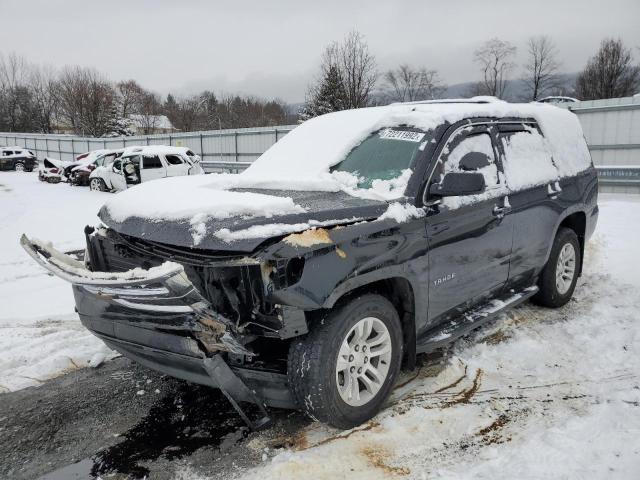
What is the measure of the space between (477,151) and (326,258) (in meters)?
1.88

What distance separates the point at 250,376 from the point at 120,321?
0.87 m

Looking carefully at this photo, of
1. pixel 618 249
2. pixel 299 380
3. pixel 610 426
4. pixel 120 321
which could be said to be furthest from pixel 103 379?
pixel 618 249

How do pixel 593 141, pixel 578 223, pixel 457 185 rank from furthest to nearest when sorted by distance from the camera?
pixel 593 141 → pixel 578 223 → pixel 457 185

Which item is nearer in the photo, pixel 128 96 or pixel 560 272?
pixel 560 272

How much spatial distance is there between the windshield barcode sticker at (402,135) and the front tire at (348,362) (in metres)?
1.28

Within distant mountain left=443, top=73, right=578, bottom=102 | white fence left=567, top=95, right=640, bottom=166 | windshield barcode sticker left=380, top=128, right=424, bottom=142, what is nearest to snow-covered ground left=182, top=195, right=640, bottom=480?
windshield barcode sticker left=380, top=128, right=424, bottom=142

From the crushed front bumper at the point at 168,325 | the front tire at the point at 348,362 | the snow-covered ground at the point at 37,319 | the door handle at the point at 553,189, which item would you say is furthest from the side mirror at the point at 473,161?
the snow-covered ground at the point at 37,319

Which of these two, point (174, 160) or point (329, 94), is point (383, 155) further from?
point (329, 94)

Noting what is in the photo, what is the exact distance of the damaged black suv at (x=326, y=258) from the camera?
2631 mm

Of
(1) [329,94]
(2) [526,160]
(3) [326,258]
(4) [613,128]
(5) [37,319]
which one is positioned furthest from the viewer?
(1) [329,94]

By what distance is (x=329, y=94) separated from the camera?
2838 centimetres

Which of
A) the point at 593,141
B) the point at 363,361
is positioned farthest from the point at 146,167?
the point at 363,361

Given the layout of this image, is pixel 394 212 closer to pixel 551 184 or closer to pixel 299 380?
pixel 299 380

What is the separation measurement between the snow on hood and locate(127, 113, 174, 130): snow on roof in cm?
7358
